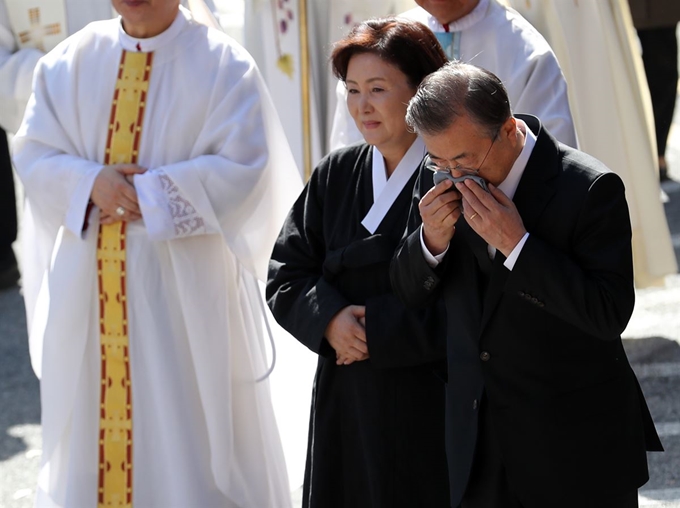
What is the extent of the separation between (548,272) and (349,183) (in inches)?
39.7

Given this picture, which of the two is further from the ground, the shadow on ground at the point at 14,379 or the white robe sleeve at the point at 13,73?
the white robe sleeve at the point at 13,73

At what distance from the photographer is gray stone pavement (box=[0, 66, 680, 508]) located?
16.2ft

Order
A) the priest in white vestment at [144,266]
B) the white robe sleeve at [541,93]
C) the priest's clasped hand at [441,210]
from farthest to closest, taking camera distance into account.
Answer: the white robe sleeve at [541,93]
the priest in white vestment at [144,266]
the priest's clasped hand at [441,210]

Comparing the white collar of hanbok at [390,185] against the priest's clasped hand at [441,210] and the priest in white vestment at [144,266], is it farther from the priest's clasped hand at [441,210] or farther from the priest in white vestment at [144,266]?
the priest in white vestment at [144,266]

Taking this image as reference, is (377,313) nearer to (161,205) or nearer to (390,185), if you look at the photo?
(390,185)

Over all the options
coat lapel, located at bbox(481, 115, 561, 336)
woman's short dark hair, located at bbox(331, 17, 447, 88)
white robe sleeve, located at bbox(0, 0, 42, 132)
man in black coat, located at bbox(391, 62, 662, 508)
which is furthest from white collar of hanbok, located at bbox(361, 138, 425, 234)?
white robe sleeve, located at bbox(0, 0, 42, 132)

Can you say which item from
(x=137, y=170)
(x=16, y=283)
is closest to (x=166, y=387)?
(x=137, y=170)

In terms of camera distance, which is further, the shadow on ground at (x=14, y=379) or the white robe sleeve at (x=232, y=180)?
the shadow on ground at (x=14, y=379)

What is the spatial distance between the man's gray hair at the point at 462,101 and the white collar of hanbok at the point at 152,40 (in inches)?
71.4

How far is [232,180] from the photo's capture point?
169 inches

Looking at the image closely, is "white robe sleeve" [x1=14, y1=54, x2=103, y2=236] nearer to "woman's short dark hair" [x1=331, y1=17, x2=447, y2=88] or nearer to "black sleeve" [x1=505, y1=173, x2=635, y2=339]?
"woman's short dark hair" [x1=331, y1=17, x2=447, y2=88]

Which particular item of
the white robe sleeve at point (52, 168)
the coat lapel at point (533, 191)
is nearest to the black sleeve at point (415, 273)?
the coat lapel at point (533, 191)

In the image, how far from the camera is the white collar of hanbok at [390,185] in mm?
3533

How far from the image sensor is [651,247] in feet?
20.6
